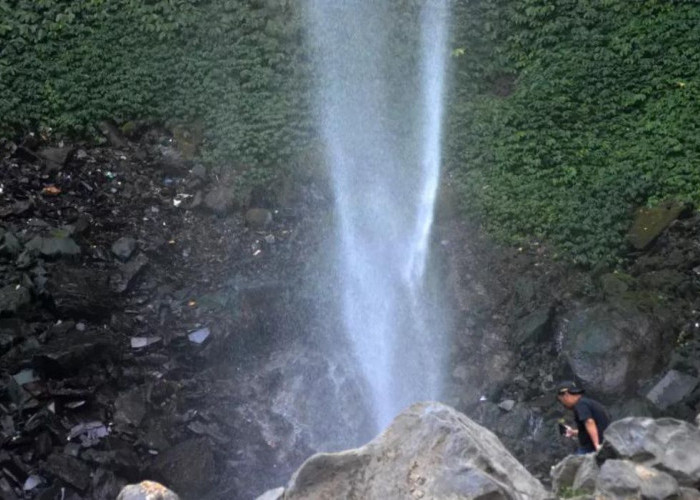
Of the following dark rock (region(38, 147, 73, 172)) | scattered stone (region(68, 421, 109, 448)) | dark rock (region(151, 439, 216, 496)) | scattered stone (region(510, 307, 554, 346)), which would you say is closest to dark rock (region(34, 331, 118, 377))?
scattered stone (region(68, 421, 109, 448))

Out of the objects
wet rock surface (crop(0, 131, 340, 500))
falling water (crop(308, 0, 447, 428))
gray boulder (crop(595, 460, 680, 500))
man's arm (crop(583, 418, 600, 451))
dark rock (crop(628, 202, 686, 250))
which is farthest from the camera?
falling water (crop(308, 0, 447, 428))

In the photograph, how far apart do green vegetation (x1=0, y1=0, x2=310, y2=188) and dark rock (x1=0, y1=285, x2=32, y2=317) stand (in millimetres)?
4112

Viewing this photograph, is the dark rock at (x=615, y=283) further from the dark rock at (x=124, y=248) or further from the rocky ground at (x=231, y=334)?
the dark rock at (x=124, y=248)

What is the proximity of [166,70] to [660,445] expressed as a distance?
11.8 meters

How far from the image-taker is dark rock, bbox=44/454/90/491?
33.8 ft

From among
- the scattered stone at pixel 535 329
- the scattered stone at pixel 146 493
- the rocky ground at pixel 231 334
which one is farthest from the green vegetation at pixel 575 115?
the scattered stone at pixel 146 493

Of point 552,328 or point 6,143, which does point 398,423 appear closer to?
point 552,328

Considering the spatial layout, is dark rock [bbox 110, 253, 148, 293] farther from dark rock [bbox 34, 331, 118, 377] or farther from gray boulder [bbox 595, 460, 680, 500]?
gray boulder [bbox 595, 460, 680, 500]

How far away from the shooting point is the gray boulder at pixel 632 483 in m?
6.22

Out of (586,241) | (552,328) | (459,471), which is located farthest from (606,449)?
(586,241)

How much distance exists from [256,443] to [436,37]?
27.1 ft

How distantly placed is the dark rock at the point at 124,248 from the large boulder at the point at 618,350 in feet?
20.4

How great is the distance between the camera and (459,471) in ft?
19.8

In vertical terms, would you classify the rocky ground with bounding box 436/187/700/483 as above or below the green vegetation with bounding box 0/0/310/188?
below
